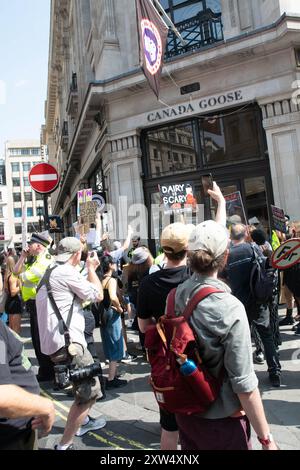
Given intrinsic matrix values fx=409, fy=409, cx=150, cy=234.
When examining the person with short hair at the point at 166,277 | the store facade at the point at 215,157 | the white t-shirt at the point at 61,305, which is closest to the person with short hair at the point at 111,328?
the white t-shirt at the point at 61,305

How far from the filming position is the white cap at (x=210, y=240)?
84.0 inches

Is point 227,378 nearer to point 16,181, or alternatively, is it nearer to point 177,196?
point 177,196

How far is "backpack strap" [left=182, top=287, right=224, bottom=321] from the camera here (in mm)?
2002

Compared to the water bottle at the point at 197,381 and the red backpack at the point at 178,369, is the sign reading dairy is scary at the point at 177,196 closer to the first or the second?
the red backpack at the point at 178,369

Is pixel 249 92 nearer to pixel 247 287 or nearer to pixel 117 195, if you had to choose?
pixel 117 195

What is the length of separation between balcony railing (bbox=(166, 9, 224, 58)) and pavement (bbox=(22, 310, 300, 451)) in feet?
30.7

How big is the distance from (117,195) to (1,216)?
7844cm

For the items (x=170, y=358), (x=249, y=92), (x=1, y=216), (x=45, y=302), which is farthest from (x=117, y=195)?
(x=1, y=216)

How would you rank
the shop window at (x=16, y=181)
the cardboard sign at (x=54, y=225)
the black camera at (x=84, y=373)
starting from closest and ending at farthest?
the black camera at (x=84, y=373) < the cardboard sign at (x=54, y=225) < the shop window at (x=16, y=181)

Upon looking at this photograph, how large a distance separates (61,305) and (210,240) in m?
2.05

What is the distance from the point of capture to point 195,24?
40.1ft

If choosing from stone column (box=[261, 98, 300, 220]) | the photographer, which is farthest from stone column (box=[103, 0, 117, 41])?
the photographer

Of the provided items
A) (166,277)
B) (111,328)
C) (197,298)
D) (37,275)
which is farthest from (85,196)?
(197,298)

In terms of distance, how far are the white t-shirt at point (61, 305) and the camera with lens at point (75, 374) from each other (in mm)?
251
